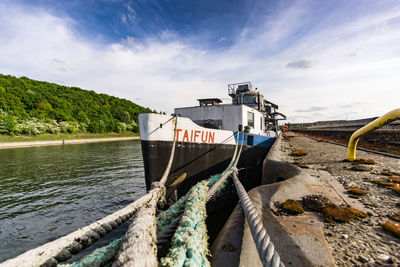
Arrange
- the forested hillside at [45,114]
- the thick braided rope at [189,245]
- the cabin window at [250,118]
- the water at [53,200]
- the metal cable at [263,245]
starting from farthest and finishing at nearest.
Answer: the forested hillside at [45,114]
the cabin window at [250,118]
the water at [53,200]
the thick braided rope at [189,245]
the metal cable at [263,245]

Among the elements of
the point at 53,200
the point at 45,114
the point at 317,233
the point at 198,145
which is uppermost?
the point at 45,114

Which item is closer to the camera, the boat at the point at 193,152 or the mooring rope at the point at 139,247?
the mooring rope at the point at 139,247

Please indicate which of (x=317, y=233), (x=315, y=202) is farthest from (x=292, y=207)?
(x=317, y=233)

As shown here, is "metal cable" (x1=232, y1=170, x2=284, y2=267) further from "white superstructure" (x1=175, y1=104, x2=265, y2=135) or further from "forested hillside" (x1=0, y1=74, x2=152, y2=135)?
"forested hillside" (x1=0, y1=74, x2=152, y2=135)

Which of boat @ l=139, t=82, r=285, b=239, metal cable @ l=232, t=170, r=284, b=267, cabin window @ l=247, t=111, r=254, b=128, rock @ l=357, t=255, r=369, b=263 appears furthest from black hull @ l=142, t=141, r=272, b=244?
rock @ l=357, t=255, r=369, b=263

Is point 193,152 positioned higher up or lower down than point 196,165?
higher up

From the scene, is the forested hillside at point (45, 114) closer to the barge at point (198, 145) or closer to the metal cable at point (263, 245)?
the barge at point (198, 145)

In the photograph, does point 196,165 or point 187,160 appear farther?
point 196,165

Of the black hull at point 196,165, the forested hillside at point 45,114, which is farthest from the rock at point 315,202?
the forested hillside at point 45,114

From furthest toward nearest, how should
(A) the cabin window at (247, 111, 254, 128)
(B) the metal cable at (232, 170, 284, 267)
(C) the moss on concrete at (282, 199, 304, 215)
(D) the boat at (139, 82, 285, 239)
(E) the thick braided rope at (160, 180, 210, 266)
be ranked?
(A) the cabin window at (247, 111, 254, 128), (D) the boat at (139, 82, 285, 239), (C) the moss on concrete at (282, 199, 304, 215), (E) the thick braided rope at (160, 180, 210, 266), (B) the metal cable at (232, 170, 284, 267)

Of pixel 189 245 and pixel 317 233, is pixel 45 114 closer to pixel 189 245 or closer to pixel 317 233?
pixel 189 245

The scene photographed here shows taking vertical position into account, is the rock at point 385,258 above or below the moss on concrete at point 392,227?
below

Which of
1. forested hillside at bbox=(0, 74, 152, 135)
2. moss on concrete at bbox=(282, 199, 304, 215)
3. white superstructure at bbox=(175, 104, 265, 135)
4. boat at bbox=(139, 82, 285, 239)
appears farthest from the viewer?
forested hillside at bbox=(0, 74, 152, 135)

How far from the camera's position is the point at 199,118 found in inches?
362
